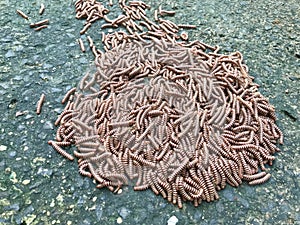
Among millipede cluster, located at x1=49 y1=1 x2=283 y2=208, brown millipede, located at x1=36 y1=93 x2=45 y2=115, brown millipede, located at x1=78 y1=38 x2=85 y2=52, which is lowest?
brown millipede, located at x1=36 y1=93 x2=45 y2=115

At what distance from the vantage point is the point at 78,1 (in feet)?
16.0

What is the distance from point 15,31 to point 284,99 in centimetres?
302

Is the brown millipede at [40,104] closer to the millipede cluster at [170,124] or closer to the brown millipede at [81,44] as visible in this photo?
the millipede cluster at [170,124]

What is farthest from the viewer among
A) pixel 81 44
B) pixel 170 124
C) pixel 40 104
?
pixel 81 44

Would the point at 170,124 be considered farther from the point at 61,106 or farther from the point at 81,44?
the point at 81,44

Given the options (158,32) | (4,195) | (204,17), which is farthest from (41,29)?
(4,195)

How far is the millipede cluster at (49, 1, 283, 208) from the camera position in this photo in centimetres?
294

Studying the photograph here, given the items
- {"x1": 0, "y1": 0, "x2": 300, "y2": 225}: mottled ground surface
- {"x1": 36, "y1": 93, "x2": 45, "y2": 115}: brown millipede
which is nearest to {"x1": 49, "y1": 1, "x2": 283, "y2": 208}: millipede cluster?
{"x1": 0, "y1": 0, "x2": 300, "y2": 225}: mottled ground surface

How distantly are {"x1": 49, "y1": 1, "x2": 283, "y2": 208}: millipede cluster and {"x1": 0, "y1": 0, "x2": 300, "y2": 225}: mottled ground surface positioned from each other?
111 mm

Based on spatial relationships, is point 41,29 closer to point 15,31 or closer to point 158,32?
point 15,31

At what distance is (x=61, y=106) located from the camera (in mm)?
3553

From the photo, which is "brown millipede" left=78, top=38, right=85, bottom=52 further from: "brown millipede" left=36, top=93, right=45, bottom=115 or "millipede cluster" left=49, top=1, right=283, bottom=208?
"brown millipede" left=36, top=93, right=45, bottom=115

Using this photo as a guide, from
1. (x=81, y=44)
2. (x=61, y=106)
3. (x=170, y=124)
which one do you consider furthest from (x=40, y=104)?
(x=170, y=124)

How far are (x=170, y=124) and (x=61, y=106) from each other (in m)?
1.04
